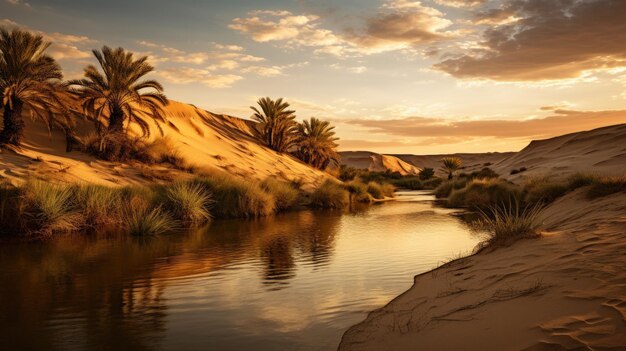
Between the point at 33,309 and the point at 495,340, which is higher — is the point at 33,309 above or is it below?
below

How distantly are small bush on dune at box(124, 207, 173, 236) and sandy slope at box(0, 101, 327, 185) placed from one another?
540 centimetres

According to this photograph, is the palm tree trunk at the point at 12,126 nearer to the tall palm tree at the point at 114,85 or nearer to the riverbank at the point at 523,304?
the tall palm tree at the point at 114,85

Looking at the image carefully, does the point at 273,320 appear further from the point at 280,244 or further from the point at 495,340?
the point at 280,244

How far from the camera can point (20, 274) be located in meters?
7.79

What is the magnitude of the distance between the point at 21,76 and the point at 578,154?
32235 mm

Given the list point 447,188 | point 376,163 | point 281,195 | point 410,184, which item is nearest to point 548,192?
point 281,195

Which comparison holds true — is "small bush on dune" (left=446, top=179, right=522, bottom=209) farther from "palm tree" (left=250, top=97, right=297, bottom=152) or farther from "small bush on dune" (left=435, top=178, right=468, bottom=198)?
"palm tree" (left=250, top=97, right=297, bottom=152)

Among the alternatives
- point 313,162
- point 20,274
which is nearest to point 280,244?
point 20,274

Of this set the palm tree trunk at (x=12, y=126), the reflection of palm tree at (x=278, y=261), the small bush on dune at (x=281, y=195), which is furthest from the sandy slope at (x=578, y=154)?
the palm tree trunk at (x=12, y=126)

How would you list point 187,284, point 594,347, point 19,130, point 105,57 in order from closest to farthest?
point 594,347 → point 187,284 → point 19,130 → point 105,57

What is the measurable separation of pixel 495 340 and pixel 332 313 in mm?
2416

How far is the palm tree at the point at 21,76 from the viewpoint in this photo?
1814cm

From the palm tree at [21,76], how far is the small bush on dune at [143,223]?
30.7 feet

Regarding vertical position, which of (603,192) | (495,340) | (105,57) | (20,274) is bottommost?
(20,274)
